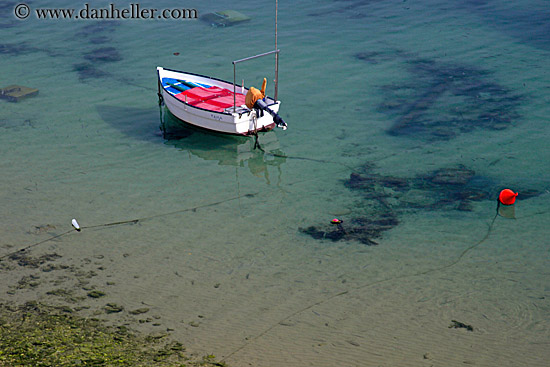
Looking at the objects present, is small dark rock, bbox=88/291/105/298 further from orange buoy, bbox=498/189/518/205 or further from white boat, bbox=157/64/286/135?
orange buoy, bbox=498/189/518/205

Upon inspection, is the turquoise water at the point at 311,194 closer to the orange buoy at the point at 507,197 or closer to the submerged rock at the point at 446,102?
the submerged rock at the point at 446,102

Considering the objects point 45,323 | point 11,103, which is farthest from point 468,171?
point 11,103

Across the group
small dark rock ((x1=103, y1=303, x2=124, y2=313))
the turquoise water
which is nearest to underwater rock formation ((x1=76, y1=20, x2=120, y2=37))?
the turquoise water

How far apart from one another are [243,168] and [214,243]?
17.2 feet

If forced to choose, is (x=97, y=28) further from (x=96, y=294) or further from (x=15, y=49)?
(x=96, y=294)

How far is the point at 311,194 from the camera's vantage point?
1911 cm

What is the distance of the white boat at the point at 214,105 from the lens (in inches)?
849

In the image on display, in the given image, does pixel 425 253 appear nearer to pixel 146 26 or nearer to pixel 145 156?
pixel 145 156

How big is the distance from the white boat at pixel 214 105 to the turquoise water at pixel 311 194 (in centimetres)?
94

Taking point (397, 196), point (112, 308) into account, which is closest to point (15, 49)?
point (112, 308)

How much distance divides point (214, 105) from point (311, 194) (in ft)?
20.2

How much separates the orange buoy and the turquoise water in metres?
0.34

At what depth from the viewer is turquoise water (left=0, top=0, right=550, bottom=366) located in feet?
43.7

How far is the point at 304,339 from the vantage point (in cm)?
1270
